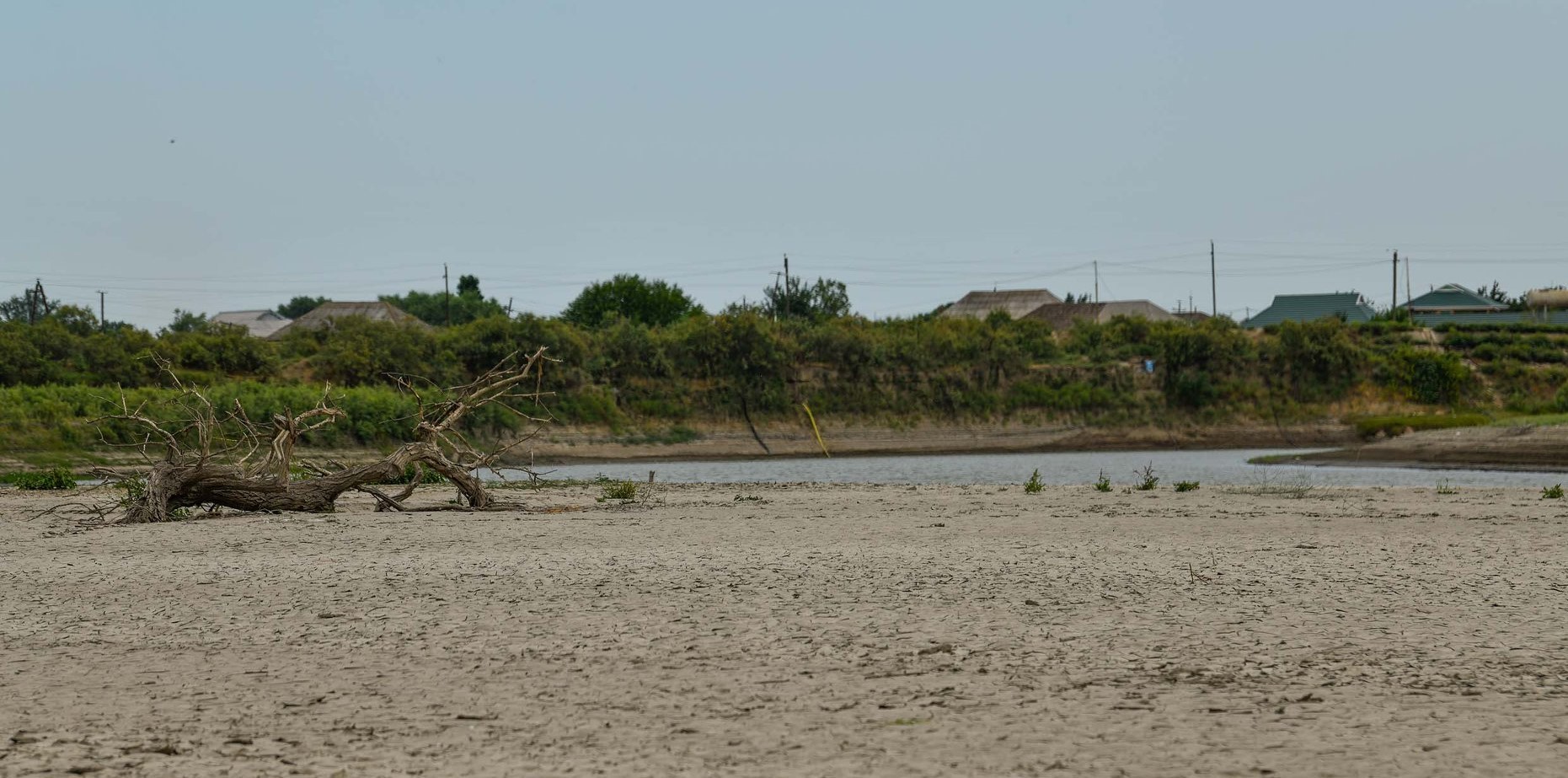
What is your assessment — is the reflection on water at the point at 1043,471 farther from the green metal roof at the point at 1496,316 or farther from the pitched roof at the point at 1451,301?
the pitched roof at the point at 1451,301

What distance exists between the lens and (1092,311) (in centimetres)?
10162

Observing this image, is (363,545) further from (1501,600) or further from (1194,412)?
(1194,412)

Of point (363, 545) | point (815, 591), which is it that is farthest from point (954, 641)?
point (363, 545)

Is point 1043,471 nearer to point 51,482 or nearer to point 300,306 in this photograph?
point 51,482

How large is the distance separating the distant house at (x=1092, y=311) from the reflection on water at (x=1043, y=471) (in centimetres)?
4157

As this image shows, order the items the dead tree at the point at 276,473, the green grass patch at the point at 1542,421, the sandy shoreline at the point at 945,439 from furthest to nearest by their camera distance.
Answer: the sandy shoreline at the point at 945,439
the green grass patch at the point at 1542,421
the dead tree at the point at 276,473

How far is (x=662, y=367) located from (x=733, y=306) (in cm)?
871

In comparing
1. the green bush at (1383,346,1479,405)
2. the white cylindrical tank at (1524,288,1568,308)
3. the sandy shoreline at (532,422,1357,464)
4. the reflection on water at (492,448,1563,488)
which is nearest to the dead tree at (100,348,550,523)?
the reflection on water at (492,448,1563,488)

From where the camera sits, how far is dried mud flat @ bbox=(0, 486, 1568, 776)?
644cm

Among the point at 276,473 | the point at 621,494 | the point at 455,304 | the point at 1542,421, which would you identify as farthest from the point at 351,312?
the point at 276,473

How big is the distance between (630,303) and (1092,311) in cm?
3162

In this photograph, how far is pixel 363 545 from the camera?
14867mm

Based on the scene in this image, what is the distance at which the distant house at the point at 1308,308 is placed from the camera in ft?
342

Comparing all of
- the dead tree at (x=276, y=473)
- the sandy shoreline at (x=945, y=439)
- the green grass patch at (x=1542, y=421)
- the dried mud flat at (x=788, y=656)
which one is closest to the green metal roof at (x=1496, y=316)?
the sandy shoreline at (x=945, y=439)
